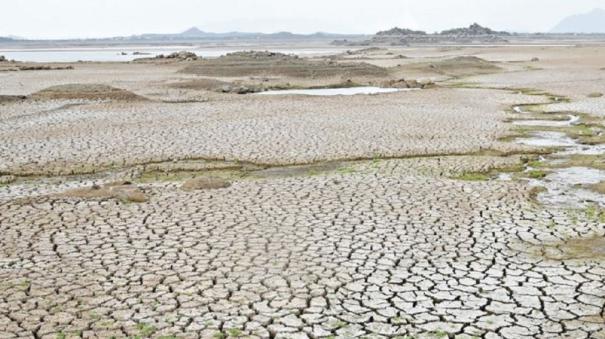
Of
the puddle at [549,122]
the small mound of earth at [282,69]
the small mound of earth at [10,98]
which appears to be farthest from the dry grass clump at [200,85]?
the puddle at [549,122]

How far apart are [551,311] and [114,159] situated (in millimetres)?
12051

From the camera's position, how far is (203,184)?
1363 cm

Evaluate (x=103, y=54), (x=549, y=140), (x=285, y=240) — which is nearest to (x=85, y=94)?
(x=549, y=140)

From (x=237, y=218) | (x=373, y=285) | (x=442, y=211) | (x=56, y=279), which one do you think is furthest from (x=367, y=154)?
(x=56, y=279)

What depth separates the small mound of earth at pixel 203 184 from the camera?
44.3 feet

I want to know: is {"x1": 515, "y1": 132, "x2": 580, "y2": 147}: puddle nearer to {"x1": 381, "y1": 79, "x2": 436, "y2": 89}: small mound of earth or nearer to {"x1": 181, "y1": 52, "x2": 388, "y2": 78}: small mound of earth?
{"x1": 381, "y1": 79, "x2": 436, "y2": 89}: small mound of earth

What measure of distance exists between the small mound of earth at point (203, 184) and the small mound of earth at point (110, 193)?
3.41 feet

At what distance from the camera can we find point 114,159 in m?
16.6

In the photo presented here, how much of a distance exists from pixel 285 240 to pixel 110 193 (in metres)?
4.43

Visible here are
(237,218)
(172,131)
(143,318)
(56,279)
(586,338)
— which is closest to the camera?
(586,338)

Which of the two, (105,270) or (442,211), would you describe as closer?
(105,270)

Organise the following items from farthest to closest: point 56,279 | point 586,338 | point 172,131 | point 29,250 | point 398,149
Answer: point 172,131
point 398,149
point 29,250
point 56,279
point 586,338

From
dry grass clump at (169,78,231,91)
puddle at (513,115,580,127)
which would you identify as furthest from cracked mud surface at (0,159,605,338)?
dry grass clump at (169,78,231,91)

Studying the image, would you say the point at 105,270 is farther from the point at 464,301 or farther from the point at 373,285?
the point at 464,301
